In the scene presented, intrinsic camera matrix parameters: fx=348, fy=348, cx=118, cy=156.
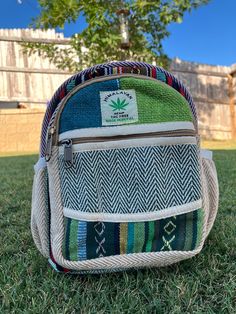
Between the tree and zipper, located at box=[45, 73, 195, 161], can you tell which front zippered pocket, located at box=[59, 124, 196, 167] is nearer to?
zipper, located at box=[45, 73, 195, 161]

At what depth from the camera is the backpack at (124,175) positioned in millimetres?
630

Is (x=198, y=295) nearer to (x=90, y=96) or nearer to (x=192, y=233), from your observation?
(x=192, y=233)

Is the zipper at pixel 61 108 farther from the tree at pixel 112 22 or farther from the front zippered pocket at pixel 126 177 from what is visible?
the tree at pixel 112 22

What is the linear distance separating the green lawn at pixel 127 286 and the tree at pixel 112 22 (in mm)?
3224

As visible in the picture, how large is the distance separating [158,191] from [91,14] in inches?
130

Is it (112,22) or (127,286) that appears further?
(112,22)

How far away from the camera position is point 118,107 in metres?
0.63

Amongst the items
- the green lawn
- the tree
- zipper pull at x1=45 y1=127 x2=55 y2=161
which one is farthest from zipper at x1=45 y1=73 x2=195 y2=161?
the tree

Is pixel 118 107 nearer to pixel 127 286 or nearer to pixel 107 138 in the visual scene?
pixel 107 138

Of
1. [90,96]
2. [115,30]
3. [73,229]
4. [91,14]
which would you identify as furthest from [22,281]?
[115,30]

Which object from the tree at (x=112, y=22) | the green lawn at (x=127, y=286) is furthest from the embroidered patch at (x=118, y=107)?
the tree at (x=112, y=22)

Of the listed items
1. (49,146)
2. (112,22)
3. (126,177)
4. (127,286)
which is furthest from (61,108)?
(112,22)

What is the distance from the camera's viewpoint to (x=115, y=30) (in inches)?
155

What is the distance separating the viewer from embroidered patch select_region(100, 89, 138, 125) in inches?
24.9
